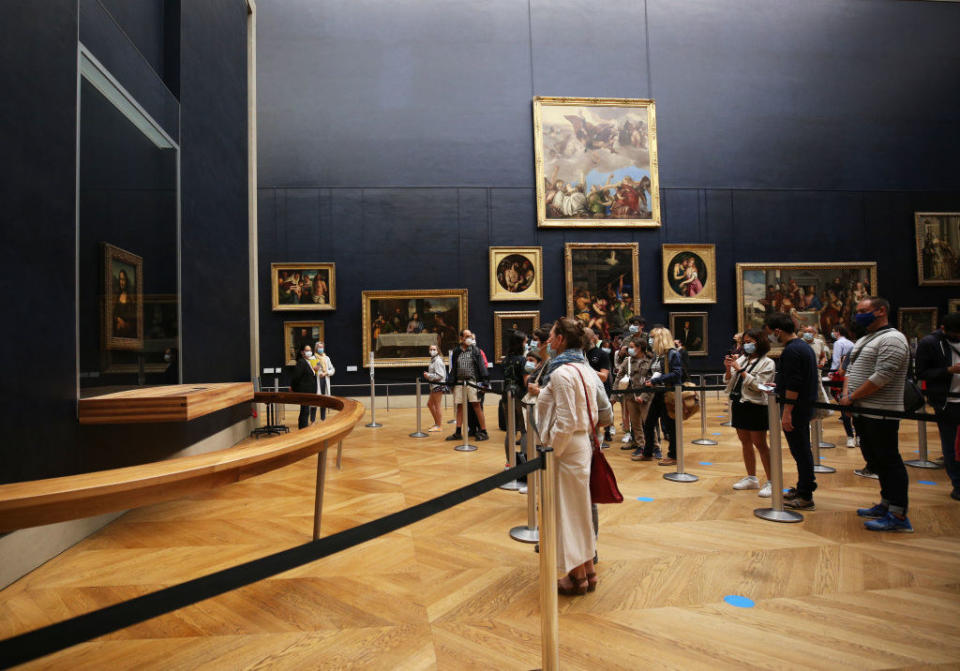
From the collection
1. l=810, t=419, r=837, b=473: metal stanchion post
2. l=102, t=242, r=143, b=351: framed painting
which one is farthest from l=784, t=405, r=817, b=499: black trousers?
l=102, t=242, r=143, b=351: framed painting

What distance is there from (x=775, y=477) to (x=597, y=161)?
11.6 meters

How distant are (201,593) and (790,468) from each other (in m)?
7.51

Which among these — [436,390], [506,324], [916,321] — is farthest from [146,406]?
[916,321]

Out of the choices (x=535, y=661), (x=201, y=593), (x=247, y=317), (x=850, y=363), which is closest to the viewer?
(x=201, y=593)

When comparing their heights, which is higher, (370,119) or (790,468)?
(370,119)

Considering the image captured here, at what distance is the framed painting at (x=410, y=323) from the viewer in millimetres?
13898

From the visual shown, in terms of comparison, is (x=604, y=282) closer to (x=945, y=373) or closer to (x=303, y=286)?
(x=303, y=286)

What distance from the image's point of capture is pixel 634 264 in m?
14.7

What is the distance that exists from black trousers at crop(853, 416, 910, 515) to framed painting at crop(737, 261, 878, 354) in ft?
35.5

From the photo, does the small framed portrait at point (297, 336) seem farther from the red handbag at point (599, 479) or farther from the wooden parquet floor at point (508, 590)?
the red handbag at point (599, 479)

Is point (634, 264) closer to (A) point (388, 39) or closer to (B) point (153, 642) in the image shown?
(A) point (388, 39)

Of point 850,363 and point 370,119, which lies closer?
point 850,363

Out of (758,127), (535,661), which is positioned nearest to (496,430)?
(535,661)

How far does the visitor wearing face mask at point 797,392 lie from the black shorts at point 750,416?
0.23 m
